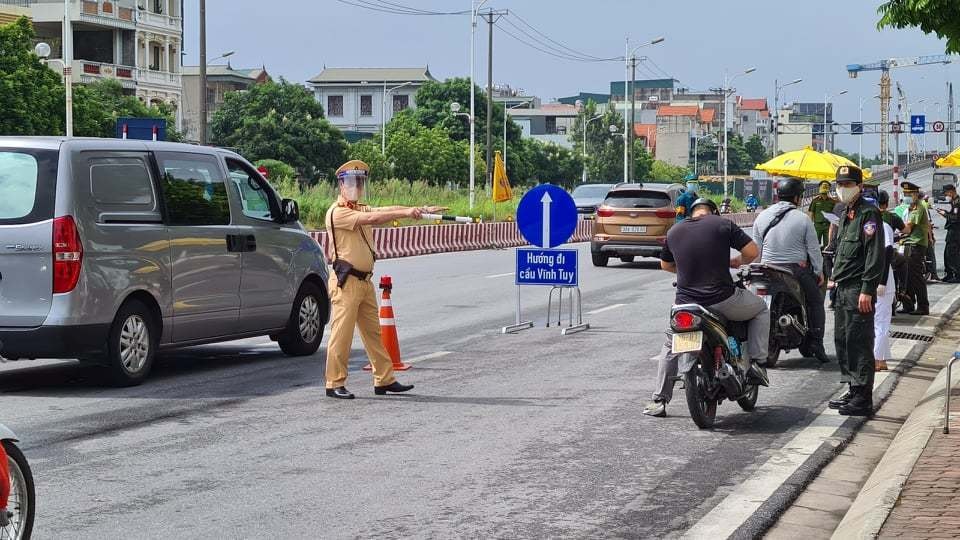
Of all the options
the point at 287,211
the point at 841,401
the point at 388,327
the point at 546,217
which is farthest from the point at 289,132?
the point at 841,401

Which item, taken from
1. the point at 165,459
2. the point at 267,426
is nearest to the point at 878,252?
the point at 267,426

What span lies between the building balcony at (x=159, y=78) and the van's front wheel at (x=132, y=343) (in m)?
70.3

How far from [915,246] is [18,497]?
1673cm

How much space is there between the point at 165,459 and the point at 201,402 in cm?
238

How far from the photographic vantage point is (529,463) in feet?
27.9

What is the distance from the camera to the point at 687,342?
31.3ft

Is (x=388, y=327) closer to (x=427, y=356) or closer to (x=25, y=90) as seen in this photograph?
(x=427, y=356)

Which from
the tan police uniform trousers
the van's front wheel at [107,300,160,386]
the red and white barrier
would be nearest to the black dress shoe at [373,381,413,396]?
the tan police uniform trousers

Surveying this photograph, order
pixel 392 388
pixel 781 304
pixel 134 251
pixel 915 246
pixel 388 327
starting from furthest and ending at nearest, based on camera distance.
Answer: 1. pixel 915 246
2. pixel 781 304
3. pixel 388 327
4. pixel 134 251
5. pixel 392 388

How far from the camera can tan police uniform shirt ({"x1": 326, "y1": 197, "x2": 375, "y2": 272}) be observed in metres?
10.9

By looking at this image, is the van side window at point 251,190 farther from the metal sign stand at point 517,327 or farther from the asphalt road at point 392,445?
the metal sign stand at point 517,327

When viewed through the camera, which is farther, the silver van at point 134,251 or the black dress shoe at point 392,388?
the black dress shoe at point 392,388

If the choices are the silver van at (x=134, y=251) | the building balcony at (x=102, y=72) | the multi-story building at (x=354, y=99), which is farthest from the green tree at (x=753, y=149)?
the silver van at (x=134, y=251)

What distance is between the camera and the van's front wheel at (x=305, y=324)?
13.8 metres
